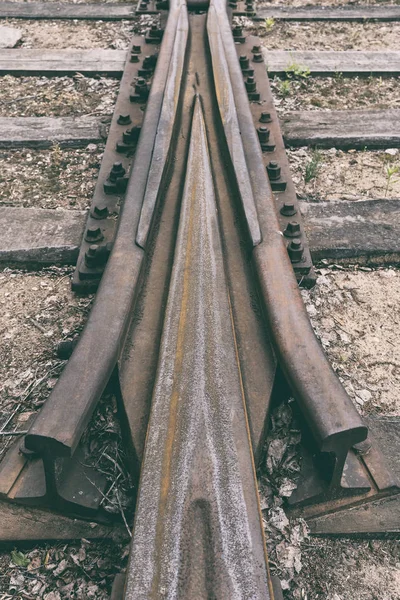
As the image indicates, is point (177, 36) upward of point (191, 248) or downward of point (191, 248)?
upward

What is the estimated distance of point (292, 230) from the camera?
2639mm

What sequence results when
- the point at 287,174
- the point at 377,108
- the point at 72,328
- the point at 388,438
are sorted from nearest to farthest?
the point at 388,438
the point at 72,328
the point at 287,174
the point at 377,108

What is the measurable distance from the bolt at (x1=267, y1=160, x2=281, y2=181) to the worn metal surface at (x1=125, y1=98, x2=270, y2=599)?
39.9 inches

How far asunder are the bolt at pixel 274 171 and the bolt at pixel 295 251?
545 millimetres

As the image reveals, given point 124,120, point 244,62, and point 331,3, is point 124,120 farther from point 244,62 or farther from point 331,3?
point 331,3

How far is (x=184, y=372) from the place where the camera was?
1.75m

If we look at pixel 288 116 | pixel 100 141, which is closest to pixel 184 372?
pixel 100 141

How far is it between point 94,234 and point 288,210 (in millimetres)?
898

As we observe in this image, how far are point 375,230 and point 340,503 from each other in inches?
56.6

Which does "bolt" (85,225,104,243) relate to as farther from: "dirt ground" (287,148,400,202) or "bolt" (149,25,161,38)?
"bolt" (149,25,161,38)

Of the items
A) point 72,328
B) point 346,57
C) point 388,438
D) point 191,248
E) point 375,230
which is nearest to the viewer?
point 388,438

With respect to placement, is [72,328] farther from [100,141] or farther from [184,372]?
[100,141]

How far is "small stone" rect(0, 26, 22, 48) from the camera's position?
4.54 meters

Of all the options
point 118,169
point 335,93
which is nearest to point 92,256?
point 118,169
